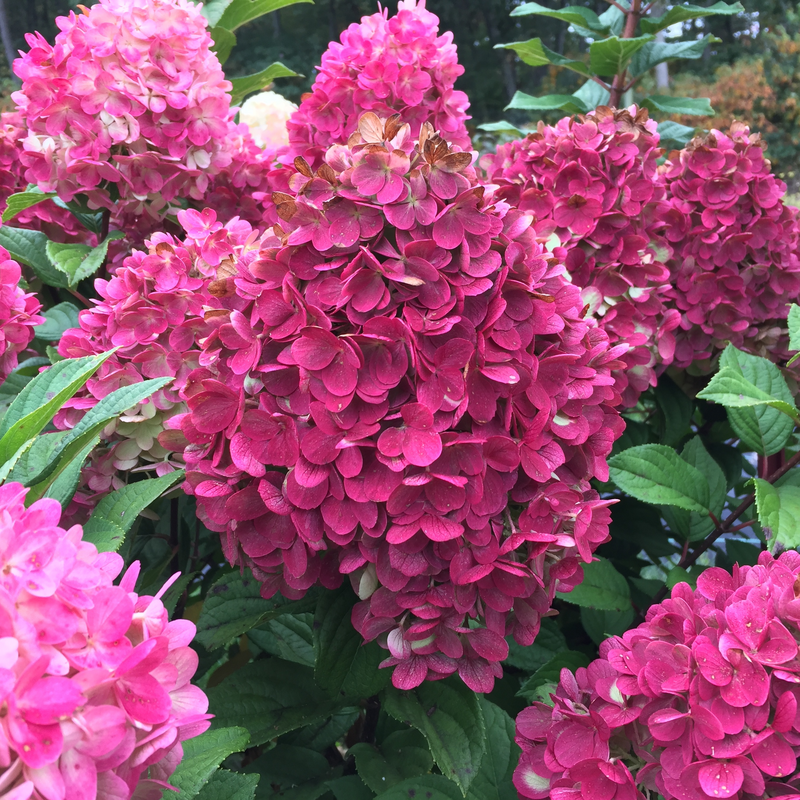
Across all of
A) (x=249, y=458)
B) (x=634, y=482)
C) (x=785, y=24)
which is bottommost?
(x=785, y=24)

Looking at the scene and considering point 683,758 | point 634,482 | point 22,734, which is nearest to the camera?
point 22,734

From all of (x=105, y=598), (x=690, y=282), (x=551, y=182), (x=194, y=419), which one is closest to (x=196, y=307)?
(x=194, y=419)

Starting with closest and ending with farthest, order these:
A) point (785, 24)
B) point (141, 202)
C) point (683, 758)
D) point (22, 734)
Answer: point (22, 734) → point (683, 758) → point (141, 202) → point (785, 24)

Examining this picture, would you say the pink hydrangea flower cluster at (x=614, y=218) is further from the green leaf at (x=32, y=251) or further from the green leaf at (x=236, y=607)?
the green leaf at (x=32, y=251)

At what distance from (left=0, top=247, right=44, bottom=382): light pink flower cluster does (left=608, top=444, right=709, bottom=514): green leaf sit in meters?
0.80

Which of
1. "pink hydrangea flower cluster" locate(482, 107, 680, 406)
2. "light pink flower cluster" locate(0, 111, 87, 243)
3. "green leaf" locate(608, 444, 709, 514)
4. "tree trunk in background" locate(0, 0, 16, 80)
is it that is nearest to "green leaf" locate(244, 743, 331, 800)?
"green leaf" locate(608, 444, 709, 514)

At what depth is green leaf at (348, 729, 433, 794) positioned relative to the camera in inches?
30.1

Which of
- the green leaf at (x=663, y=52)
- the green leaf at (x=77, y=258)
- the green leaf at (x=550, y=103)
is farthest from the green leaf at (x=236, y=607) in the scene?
the green leaf at (x=663, y=52)

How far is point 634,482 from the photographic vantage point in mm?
902

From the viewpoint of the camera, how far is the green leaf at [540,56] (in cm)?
145

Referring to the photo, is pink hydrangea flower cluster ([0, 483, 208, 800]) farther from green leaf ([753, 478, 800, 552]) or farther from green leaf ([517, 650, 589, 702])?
green leaf ([753, 478, 800, 552])

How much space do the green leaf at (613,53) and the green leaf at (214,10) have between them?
0.76m

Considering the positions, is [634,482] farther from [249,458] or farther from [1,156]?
[1,156]

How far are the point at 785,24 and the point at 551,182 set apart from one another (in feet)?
47.4
